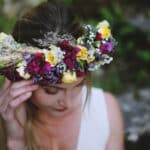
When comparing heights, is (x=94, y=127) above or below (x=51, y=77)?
below

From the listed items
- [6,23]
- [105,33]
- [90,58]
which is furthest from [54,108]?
[6,23]

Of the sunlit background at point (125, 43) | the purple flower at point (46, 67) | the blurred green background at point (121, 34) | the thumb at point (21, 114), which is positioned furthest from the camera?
the blurred green background at point (121, 34)

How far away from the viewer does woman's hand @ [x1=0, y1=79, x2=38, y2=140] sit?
11.2 feet

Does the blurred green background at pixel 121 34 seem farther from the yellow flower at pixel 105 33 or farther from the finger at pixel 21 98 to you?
the finger at pixel 21 98

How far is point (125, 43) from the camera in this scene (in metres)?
6.54

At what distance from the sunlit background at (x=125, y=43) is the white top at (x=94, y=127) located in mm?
1346

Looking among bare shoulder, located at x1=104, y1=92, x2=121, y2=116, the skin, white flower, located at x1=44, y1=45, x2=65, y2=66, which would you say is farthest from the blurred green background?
white flower, located at x1=44, y1=45, x2=65, y2=66

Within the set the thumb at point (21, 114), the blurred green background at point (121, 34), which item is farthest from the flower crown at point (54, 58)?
the blurred green background at point (121, 34)

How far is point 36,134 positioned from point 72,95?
1.74ft

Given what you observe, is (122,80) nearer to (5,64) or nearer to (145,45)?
(145,45)

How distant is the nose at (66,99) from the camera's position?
3496mm

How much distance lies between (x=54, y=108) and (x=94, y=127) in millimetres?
573

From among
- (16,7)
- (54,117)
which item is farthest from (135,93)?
(54,117)

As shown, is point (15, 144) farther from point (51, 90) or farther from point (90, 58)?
point (90, 58)
